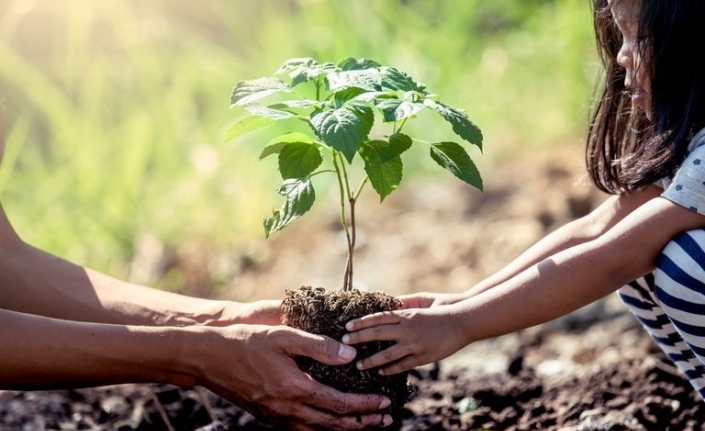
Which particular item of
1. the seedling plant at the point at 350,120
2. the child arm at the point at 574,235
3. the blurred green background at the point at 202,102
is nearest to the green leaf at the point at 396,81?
the seedling plant at the point at 350,120

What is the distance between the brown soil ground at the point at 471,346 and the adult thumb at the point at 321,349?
0.56 meters

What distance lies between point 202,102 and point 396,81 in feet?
13.4

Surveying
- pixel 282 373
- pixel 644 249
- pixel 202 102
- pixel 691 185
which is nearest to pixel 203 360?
pixel 282 373

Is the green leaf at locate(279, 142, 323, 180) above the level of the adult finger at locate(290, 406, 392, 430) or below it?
above

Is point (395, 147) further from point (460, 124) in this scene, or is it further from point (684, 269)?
point (684, 269)

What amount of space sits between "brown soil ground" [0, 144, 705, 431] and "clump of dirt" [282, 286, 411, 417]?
1.51 feet

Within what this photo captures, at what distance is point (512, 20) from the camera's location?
6.53 metres

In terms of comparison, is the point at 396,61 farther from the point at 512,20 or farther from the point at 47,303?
the point at 47,303

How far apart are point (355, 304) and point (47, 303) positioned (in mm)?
878

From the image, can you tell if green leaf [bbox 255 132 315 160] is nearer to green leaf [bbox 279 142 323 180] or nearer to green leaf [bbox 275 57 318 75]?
green leaf [bbox 279 142 323 180]

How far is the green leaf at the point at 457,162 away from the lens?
2104mm

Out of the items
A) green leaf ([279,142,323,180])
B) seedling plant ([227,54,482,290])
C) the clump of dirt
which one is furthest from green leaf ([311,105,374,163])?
the clump of dirt

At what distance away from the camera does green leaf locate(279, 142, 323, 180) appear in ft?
6.98

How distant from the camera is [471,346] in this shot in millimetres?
3711
